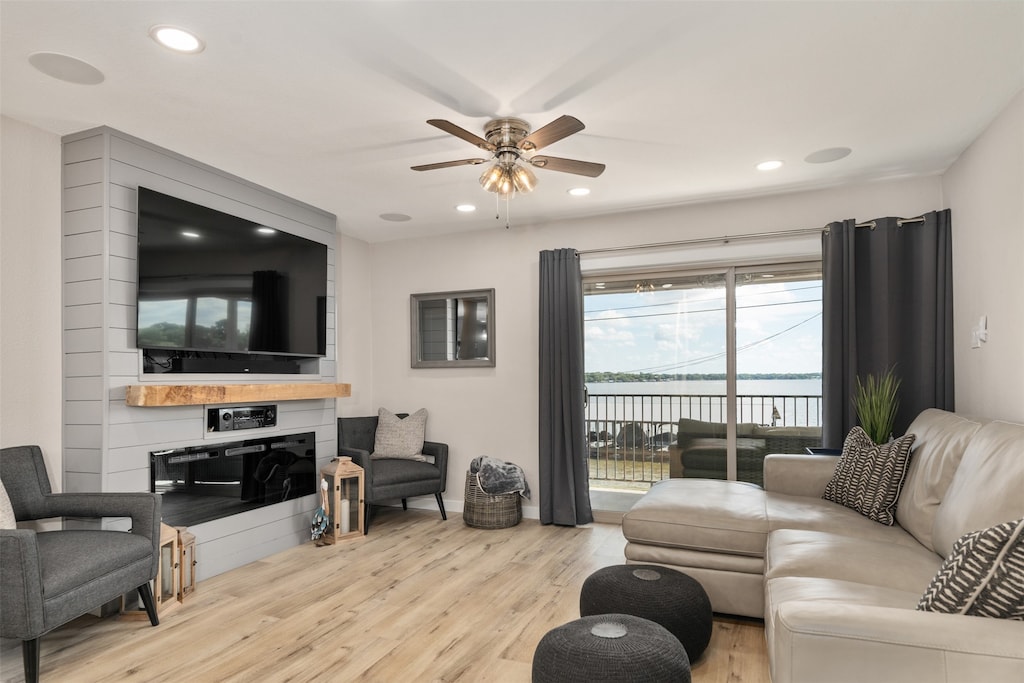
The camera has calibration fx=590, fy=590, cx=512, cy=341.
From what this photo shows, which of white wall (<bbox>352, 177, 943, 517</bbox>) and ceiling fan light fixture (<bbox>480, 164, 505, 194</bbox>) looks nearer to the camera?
ceiling fan light fixture (<bbox>480, 164, 505, 194</bbox>)

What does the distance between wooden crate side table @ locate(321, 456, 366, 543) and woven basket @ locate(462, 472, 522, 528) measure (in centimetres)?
85

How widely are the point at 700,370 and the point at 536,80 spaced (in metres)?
2.86

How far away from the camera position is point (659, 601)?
2438mm

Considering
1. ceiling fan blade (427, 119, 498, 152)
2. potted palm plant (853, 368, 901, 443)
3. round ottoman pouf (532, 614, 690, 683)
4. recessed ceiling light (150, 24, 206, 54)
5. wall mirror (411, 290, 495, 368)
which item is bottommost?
round ottoman pouf (532, 614, 690, 683)

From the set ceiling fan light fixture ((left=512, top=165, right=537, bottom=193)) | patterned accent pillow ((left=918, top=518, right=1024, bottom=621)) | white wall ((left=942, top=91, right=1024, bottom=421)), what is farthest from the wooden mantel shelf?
white wall ((left=942, top=91, right=1024, bottom=421))

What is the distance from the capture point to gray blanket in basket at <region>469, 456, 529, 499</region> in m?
4.77

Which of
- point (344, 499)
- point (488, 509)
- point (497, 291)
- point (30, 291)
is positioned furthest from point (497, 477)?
point (30, 291)

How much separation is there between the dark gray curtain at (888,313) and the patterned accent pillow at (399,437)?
10.6 ft

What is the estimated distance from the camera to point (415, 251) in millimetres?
5703

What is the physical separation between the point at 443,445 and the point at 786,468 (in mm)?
2820

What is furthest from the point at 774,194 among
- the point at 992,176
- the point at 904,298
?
the point at 992,176

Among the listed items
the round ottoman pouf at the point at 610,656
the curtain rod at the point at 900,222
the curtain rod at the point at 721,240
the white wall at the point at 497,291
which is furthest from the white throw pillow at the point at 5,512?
the curtain rod at the point at 900,222

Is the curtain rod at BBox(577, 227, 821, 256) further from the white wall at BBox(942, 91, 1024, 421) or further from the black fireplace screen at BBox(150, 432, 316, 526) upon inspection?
the black fireplace screen at BBox(150, 432, 316, 526)

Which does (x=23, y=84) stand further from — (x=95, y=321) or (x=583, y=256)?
(x=583, y=256)
